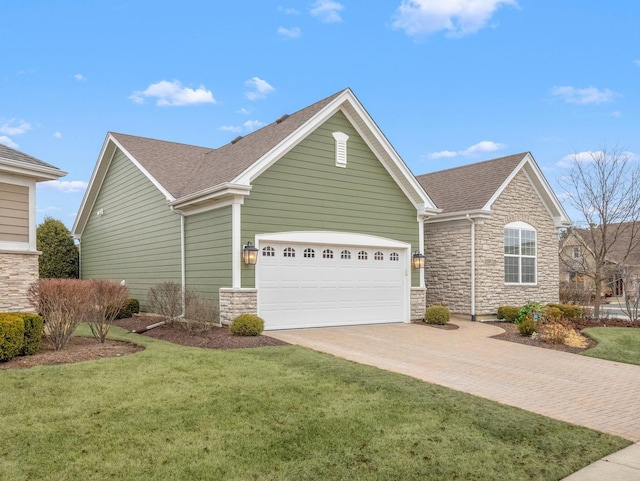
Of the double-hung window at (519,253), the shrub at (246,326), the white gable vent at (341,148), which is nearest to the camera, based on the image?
the shrub at (246,326)

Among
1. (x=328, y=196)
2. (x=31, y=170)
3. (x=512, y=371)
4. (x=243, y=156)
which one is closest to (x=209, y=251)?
(x=243, y=156)

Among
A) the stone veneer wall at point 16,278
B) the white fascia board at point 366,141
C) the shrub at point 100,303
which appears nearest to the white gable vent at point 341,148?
the white fascia board at point 366,141

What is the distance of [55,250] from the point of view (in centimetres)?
2214

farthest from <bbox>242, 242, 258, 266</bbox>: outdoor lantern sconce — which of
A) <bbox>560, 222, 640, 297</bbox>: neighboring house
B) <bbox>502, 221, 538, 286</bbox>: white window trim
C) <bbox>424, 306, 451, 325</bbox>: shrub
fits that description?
<bbox>560, 222, 640, 297</bbox>: neighboring house

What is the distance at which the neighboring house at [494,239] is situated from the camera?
17922mm

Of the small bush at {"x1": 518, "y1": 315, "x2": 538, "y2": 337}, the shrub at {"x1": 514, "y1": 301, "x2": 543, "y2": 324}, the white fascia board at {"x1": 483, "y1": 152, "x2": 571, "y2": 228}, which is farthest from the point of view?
the white fascia board at {"x1": 483, "y1": 152, "x2": 571, "y2": 228}

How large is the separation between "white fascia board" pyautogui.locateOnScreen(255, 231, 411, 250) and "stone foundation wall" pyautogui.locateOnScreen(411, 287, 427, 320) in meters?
1.43

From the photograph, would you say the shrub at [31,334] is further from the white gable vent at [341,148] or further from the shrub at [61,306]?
the white gable vent at [341,148]

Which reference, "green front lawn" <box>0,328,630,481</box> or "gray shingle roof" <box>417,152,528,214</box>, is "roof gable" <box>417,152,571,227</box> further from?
"green front lawn" <box>0,328,630,481</box>

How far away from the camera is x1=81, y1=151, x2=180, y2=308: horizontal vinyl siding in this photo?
52.9 ft

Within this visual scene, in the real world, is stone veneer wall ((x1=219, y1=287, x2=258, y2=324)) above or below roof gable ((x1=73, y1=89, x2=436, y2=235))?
below

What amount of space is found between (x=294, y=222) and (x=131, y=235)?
25.6 ft

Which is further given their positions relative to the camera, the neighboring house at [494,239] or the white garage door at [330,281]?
the neighboring house at [494,239]

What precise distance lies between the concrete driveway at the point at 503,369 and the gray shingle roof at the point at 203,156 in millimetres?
4815
